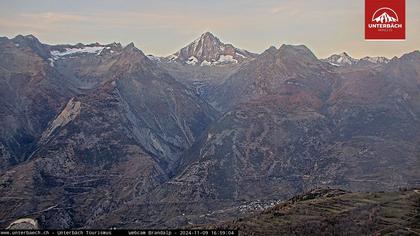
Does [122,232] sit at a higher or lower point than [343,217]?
higher

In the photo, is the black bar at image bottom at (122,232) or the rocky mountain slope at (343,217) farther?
the rocky mountain slope at (343,217)

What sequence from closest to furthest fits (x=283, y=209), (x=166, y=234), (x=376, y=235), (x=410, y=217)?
(x=166, y=234) → (x=376, y=235) → (x=410, y=217) → (x=283, y=209)

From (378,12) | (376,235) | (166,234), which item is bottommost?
(376,235)

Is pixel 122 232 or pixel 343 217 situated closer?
pixel 122 232

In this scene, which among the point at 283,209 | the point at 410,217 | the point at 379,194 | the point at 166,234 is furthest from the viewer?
the point at 379,194

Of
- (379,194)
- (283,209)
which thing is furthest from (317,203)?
(379,194)

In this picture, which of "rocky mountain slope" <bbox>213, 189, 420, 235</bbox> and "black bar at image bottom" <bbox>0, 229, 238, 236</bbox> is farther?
A: "rocky mountain slope" <bbox>213, 189, 420, 235</bbox>

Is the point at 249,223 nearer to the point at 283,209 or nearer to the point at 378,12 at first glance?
the point at 283,209

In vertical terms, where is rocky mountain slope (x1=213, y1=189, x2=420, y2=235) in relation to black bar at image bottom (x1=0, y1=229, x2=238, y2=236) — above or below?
below

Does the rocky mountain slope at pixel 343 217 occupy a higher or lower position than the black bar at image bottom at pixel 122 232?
lower

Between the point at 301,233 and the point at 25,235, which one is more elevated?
the point at 25,235

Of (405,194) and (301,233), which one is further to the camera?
(405,194)
